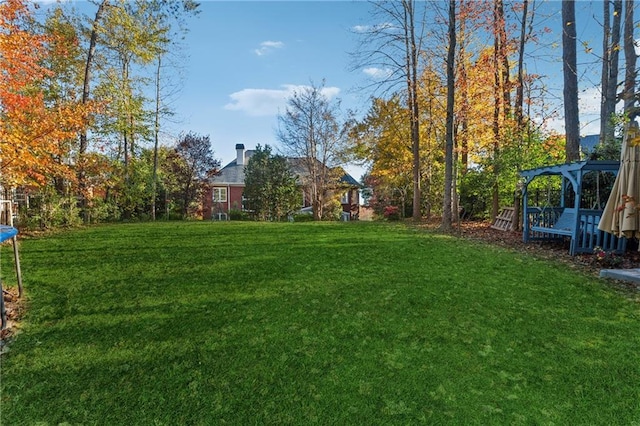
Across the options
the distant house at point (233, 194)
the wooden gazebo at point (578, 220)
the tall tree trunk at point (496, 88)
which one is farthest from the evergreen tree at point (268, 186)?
the wooden gazebo at point (578, 220)

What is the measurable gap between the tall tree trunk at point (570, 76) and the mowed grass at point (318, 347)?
533 cm

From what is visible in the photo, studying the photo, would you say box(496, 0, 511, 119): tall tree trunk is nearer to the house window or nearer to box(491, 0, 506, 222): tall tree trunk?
box(491, 0, 506, 222): tall tree trunk

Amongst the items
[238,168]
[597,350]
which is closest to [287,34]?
[597,350]

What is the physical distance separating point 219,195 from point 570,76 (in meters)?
23.3

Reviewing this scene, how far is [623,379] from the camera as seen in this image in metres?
2.39

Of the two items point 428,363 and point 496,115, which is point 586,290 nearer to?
point 428,363

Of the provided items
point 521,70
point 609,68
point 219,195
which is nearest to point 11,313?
point 521,70

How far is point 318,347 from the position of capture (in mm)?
2779

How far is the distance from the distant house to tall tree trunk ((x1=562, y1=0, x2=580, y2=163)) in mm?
16426

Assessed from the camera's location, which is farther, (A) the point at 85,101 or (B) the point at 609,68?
(A) the point at 85,101

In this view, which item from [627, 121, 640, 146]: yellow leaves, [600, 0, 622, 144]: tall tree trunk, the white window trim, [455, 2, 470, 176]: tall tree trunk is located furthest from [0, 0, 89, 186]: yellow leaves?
the white window trim

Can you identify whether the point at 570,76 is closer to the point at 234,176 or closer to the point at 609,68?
the point at 609,68

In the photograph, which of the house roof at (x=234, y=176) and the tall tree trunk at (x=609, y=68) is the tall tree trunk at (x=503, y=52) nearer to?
the tall tree trunk at (x=609, y=68)

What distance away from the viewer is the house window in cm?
2680
